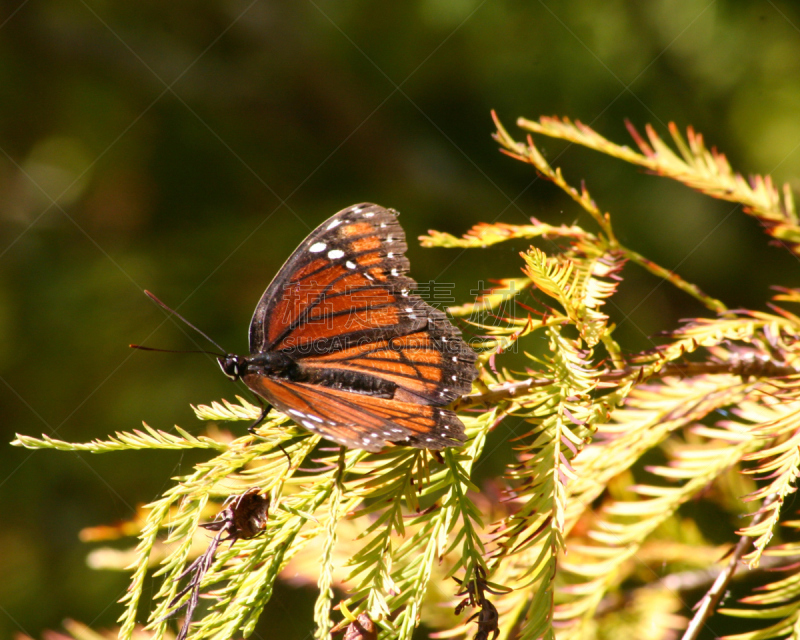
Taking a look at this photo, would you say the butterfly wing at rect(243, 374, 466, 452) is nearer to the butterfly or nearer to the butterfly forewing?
the butterfly

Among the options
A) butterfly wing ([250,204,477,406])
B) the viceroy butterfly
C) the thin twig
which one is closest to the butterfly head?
the viceroy butterfly

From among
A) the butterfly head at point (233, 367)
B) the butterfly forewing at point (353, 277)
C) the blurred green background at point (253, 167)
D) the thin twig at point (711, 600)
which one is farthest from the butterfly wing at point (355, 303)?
the blurred green background at point (253, 167)

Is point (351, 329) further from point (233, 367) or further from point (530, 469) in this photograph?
point (530, 469)

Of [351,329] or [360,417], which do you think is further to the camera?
[351,329]

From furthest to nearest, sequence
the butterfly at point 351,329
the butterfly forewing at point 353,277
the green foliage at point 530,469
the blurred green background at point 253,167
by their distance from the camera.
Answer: the blurred green background at point 253,167 < the butterfly forewing at point 353,277 < the butterfly at point 351,329 < the green foliage at point 530,469

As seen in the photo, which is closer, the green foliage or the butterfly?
the green foliage

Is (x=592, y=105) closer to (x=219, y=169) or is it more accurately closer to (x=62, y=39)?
(x=219, y=169)

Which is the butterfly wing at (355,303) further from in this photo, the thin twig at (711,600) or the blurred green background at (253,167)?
the blurred green background at (253,167)

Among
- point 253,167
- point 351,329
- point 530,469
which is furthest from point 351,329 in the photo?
point 253,167
